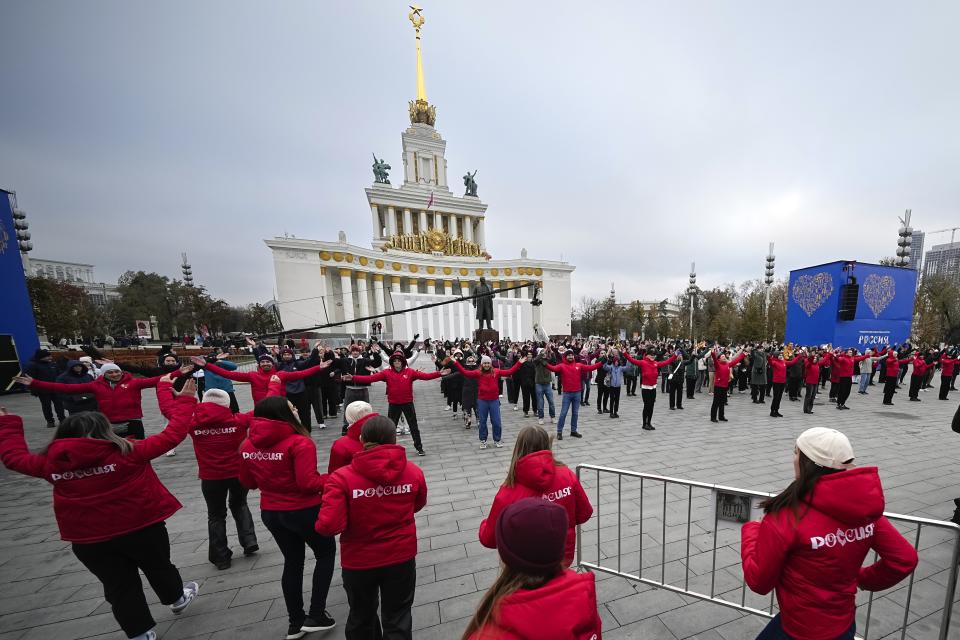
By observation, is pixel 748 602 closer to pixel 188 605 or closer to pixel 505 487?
pixel 505 487

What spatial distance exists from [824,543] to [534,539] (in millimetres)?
1518

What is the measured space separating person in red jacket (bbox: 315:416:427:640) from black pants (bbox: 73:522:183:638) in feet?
6.02

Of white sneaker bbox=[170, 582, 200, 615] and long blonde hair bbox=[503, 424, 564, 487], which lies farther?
white sneaker bbox=[170, 582, 200, 615]

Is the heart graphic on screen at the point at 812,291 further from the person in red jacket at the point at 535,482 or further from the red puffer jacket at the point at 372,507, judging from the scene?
the red puffer jacket at the point at 372,507

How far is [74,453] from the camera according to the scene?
234cm

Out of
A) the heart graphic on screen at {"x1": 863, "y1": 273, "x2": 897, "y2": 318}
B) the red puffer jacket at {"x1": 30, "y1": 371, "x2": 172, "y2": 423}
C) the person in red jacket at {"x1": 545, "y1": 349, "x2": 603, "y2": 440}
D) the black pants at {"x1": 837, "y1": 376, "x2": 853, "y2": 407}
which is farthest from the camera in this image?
the heart graphic on screen at {"x1": 863, "y1": 273, "x2": 897, "y2": 318}

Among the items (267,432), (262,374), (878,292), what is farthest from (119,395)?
(878,292)

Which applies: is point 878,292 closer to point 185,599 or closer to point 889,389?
point 889,389

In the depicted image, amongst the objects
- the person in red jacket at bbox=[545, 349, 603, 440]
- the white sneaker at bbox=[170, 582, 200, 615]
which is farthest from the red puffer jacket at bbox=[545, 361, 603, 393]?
the white sneaker at bbox=[170, 582, 200, 615]

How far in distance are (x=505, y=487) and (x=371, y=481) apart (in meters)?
0.90

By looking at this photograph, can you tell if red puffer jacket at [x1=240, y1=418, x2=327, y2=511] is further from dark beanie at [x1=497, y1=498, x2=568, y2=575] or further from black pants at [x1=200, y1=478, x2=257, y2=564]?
dark beanie at [x1=497, y1=498, x2=568, y2=575]

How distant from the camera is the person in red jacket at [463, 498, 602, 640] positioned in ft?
3.72

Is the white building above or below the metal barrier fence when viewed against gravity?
above

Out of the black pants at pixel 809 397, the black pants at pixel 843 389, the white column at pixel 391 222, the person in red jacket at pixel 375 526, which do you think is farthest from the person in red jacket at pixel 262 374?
the white column at pixel 391 222
